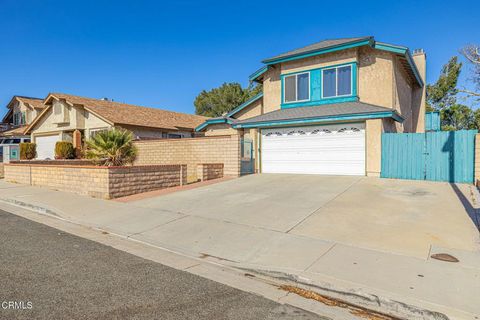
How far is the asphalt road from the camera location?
3762 millimetres

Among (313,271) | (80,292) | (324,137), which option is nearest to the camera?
(80,292)

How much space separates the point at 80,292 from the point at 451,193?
11.0 m

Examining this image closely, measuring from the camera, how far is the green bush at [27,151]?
27241 millimetres

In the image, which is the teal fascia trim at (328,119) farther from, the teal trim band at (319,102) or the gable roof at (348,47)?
the gable roof at (348,47)

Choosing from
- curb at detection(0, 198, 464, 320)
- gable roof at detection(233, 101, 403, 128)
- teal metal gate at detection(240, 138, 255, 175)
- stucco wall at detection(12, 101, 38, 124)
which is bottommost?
curb at detection(0, 198, 464, 320)

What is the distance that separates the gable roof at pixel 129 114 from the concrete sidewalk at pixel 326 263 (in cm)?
1585

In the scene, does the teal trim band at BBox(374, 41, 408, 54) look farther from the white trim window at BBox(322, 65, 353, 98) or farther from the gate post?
the gate post

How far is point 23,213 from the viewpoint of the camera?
9.78 meters

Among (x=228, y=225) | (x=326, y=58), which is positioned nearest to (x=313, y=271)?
(x=228, y=225)

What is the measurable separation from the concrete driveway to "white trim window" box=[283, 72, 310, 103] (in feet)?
20.9

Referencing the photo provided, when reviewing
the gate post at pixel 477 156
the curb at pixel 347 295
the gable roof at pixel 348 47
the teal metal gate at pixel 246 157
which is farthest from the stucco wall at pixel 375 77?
the curb at pixel 347 295

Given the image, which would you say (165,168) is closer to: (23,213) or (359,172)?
(23,213)

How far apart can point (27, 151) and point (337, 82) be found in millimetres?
25886

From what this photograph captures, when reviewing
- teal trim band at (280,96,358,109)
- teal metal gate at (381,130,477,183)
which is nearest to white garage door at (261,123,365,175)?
teal metal gate at (381,130,477,183)
